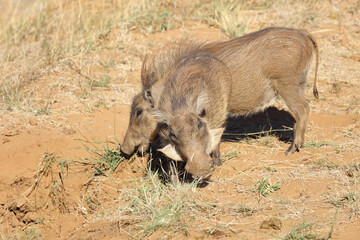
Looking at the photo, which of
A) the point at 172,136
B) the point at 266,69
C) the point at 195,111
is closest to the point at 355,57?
the point at 266,69

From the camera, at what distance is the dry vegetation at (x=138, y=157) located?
3.48 m

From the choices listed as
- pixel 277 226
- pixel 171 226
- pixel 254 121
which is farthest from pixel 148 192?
pixel 254 121

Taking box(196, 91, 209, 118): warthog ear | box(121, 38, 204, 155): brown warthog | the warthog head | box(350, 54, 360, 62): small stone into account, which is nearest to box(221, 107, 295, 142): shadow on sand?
box(121, 38, 204, 155): brown warthog

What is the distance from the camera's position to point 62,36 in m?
7.16

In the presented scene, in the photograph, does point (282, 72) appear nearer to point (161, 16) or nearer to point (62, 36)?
point (161, 16)

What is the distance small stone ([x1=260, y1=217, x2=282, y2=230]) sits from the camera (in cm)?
318

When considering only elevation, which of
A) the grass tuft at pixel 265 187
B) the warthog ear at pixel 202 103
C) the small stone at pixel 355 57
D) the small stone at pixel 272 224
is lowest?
the grass tuft at pixel 265 187

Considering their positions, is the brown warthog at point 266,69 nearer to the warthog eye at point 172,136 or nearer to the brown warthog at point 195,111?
the brown warthog at point 195,111

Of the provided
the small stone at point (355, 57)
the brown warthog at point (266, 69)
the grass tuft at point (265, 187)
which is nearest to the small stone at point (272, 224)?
the grass tuft at point (265, 187)

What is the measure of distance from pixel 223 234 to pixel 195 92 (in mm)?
1217

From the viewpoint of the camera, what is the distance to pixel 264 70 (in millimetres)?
4562

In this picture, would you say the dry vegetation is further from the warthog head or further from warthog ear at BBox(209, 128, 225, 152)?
warthog ear at BBox(209, 128, 225, 152)

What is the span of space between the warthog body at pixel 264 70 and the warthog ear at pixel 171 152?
2.64 feet

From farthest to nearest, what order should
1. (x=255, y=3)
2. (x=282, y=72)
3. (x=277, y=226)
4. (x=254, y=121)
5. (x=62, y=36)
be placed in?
1. (x=255, y=3)
2. (x=62, y=36)
3. (x=254, y=121)
4. (x=282, y=72)
5. (x=277, y=226)
